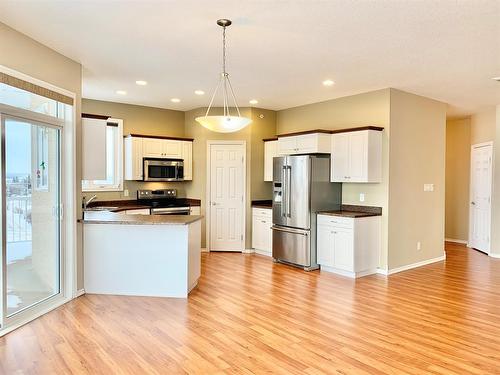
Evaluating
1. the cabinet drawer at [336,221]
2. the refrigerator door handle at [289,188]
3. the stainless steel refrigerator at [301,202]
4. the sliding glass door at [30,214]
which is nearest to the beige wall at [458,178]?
the stainless steel refrigerator at [301,202]

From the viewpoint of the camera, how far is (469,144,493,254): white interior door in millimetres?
7391

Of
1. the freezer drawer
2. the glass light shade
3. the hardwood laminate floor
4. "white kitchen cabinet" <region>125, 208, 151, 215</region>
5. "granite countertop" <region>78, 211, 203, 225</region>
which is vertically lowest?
the hardwood laminate floor

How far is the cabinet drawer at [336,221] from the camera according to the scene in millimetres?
5527

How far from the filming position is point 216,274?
18.5ft

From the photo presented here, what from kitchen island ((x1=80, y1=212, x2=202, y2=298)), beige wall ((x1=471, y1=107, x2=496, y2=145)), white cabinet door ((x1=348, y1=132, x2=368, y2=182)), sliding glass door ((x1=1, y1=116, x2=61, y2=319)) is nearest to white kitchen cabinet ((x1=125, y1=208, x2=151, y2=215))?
kitchen island ((x1=80, y1=212, x2=202, y2=298))

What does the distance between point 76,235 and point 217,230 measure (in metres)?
3.20

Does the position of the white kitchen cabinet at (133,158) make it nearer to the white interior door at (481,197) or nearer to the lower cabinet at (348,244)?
the lower cabinet at (348,244)

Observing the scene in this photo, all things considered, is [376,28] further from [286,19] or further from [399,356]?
[399,356]

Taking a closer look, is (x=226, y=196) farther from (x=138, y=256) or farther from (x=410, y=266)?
(x=410, y=266)

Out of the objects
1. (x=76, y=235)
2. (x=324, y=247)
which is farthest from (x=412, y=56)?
(x=76, y=235)

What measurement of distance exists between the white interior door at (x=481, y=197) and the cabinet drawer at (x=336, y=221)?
11.7 ft

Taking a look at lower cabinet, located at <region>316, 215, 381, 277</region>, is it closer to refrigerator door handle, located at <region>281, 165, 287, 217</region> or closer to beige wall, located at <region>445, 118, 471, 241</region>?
refrigerator door handle, located at <region>281, 165, 287, 217</region>

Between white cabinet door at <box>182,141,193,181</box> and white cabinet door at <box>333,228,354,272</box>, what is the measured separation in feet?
10.4

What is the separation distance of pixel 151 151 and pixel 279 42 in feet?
13.1
